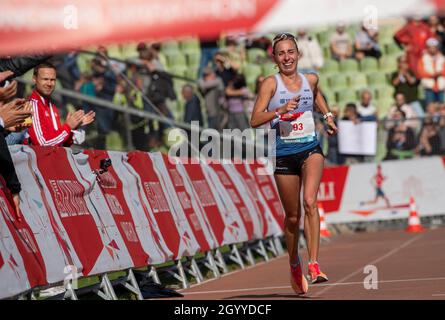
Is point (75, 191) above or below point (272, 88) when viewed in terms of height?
below

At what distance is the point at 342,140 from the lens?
25.0 meters

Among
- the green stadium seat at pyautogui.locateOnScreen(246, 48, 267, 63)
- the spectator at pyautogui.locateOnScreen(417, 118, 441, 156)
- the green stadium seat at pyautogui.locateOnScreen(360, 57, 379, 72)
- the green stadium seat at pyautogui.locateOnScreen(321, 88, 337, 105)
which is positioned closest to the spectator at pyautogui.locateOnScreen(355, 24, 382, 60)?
the green stadium seat at pyautogui.locateOnScreen(360, 57, 379, 72)

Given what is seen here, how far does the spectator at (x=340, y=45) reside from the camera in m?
30.7

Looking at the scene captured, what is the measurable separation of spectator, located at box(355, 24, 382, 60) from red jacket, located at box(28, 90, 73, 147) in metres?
19.9

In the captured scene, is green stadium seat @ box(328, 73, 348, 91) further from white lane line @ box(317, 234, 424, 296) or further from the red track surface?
the red track surface

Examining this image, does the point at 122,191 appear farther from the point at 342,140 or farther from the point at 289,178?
the point at 342,140

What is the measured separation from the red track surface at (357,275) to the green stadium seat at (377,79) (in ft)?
30.7

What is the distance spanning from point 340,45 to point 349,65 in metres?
0.56

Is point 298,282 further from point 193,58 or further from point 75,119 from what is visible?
point 193,58

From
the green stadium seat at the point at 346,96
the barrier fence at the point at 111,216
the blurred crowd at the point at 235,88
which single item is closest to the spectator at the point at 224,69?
the blurred crowd at the point at 235,88

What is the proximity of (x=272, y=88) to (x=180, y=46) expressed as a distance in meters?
20.8

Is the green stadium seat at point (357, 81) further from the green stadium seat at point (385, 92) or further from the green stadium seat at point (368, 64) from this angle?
the green stadium seat at point (385, 92)
